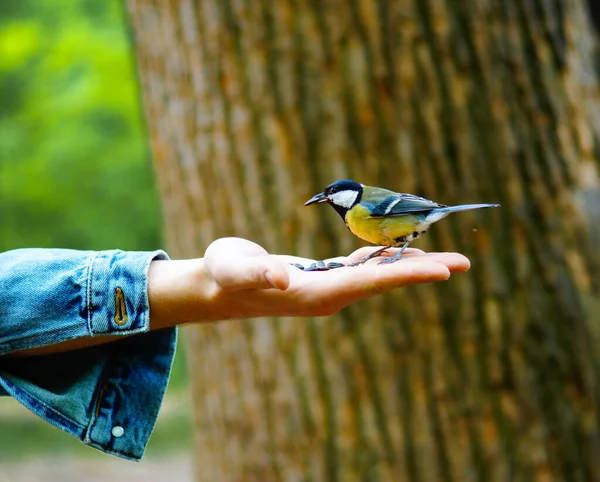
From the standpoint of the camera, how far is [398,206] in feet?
9.39

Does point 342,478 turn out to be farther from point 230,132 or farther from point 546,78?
point 546,78

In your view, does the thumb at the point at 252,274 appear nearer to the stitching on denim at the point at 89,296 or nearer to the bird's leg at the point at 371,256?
the stitching on denim at the point at 89,296

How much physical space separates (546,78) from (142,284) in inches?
101

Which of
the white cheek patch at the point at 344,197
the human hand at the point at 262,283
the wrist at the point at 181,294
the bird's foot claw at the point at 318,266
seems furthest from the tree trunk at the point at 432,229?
the wrist at the point at 181,294

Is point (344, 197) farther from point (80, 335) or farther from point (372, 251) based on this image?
point (80, 335)

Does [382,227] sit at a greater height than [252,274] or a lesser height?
greater

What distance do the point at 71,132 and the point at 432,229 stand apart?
6.88m

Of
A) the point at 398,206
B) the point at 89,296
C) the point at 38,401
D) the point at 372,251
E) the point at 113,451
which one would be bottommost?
the point at 113,451

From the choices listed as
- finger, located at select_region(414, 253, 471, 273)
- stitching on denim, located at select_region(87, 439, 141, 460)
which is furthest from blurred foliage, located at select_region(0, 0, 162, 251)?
finger, located at select_region(414, 253, 471, 273)

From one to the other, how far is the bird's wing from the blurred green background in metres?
6.56

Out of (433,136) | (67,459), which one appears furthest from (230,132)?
(67,459)

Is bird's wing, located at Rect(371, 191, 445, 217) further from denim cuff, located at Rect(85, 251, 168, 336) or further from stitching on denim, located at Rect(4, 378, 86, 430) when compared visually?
stitching on denim, located at Rect(4, 378, 86, 430)

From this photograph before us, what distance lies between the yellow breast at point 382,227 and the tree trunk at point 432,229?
0.91m

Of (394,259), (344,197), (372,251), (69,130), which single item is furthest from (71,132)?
(394,259)
